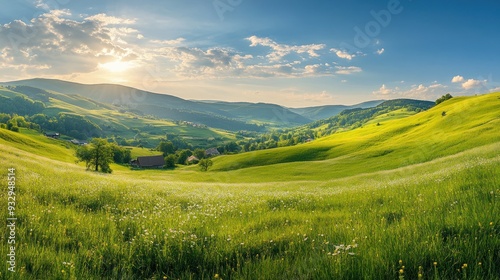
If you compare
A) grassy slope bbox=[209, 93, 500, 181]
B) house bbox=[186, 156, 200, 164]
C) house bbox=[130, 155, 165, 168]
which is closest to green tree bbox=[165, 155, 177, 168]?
house bbox=[130, 155, 165, 168]

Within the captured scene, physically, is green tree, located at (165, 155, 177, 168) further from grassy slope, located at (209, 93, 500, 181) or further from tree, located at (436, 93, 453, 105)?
tree, located at (436, 93, 453, 105)

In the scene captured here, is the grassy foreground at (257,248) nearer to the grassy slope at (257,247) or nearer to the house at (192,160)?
the grassy slope at (257,247)

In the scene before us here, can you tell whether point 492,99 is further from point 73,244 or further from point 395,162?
point 73,244

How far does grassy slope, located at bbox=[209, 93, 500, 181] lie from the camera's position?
2719 inches

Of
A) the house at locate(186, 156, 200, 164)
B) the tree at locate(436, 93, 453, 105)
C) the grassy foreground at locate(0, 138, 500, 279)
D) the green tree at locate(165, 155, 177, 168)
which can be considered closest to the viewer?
the grassy foreground at locate(0, 138, 500, 279)

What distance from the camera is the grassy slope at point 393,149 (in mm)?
69062

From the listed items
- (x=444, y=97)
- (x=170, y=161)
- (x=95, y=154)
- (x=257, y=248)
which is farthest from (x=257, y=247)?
(x=444, y=97)

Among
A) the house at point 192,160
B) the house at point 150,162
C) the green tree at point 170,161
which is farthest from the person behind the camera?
the house at point 192,160

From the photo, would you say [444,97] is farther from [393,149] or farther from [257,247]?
[257,247]

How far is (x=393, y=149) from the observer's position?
278ft

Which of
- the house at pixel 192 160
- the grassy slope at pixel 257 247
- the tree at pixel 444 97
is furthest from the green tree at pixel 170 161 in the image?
the tree at pixel 444 97

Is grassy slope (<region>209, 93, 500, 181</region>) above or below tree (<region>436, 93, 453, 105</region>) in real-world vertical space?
below

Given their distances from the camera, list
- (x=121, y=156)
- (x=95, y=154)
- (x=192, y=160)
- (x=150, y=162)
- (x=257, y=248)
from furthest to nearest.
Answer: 1. (x=192, y=160)
2. (x=121, y=156)
3. (x=150, y=162)
4. (x=95, y=154)
5. (x=257, y=248)

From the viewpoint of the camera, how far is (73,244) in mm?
5680
